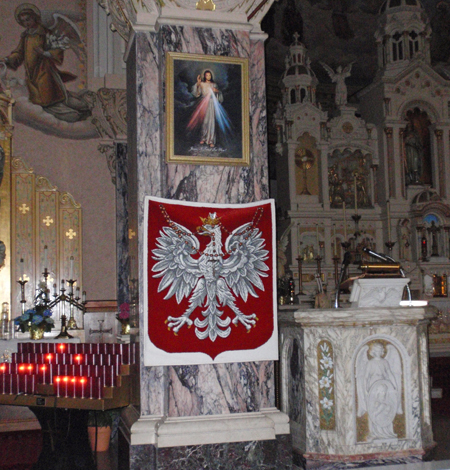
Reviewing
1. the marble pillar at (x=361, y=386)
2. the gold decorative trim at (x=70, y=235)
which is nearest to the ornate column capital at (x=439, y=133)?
the gold decorative trim at (x=70, y=235)

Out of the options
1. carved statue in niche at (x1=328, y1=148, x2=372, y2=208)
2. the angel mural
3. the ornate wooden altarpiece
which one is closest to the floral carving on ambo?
the ornate wooden altarpiece

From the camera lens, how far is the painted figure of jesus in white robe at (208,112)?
16.0ft

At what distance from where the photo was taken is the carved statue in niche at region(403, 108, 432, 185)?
14758 mm

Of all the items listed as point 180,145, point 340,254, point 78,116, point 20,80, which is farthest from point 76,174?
point 340,254

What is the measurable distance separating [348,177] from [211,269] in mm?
10410

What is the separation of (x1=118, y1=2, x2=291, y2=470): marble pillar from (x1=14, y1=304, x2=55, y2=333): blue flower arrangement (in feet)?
10.3

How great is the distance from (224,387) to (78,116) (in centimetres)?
642

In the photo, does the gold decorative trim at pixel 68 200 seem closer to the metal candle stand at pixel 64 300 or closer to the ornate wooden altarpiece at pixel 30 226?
the ornate wooden altarpiece at pixel 30 226

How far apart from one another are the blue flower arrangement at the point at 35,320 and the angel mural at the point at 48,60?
340cm

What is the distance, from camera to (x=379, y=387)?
481 cm

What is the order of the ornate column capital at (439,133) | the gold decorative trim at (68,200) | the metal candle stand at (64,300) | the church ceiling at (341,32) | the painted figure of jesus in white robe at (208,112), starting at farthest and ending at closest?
the church ceiling at (341,32) < the ornate column capital at (439,133) < the gold decorative trim at (68,200) < the metal candle stand at (64,300) < the painted figure of jesus in white robe at (208,112)

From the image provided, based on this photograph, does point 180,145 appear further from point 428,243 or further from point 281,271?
point 428,243

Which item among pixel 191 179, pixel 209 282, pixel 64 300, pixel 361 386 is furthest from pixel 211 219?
pixel 64 300

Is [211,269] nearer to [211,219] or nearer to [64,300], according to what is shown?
[211,219]
